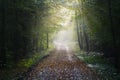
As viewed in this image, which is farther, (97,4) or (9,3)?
(97,4)

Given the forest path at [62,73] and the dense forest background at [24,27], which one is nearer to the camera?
the forest path at [62,73]

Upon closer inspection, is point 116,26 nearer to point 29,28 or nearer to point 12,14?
point 12,14

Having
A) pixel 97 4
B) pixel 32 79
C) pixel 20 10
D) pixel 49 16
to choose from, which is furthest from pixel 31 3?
pixel 49 16

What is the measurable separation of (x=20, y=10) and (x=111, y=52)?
1080 centimetres

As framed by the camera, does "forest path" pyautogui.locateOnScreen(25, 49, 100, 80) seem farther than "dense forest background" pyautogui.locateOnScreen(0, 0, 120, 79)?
No

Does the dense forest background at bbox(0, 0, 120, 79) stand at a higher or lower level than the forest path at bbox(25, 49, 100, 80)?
higher

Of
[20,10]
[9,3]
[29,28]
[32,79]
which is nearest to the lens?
[32,79]

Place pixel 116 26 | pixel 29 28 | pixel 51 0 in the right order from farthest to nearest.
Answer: pixel 51 0 < pixel 29 28 < pixel 116 26

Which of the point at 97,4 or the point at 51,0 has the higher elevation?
the point at 51,0

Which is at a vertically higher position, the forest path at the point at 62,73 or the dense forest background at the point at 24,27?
the dense forest background at the point at 24,27

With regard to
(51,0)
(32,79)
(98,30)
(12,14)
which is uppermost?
(51,0)

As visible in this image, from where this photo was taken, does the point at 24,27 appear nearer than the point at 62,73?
No

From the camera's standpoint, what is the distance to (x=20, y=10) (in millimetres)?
21312

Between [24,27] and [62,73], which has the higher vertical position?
[24,27]
